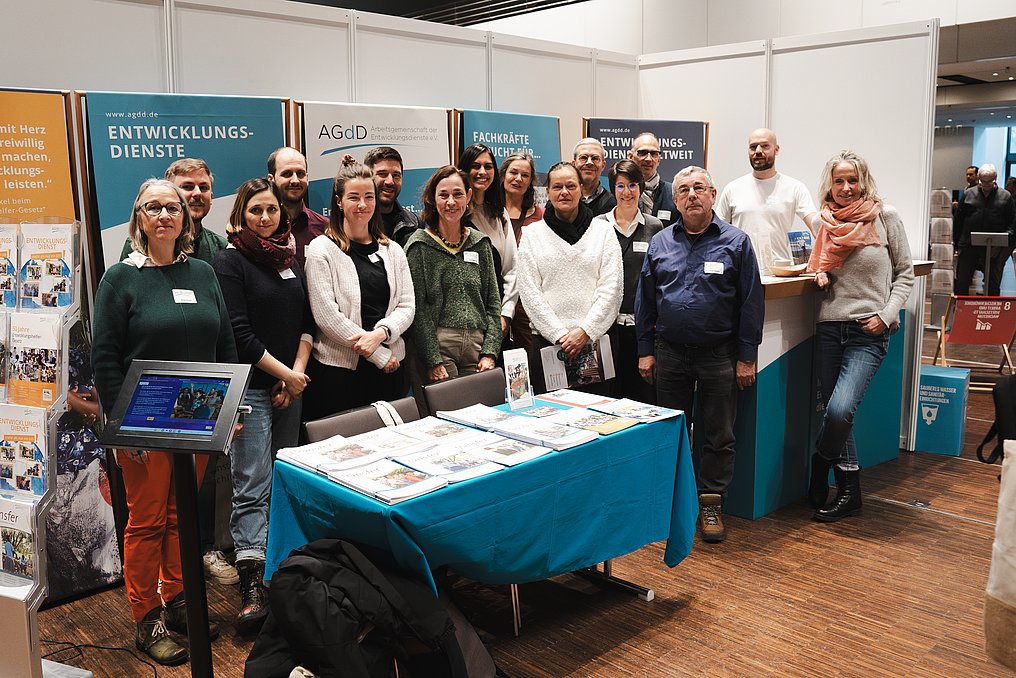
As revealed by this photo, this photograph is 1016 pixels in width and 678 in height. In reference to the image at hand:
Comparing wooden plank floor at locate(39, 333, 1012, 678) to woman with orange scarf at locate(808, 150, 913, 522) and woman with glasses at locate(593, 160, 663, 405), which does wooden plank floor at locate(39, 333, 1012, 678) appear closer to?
woman with orange scarf at locate(808, 150, 913, 522)

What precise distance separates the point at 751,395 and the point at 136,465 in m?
2.75

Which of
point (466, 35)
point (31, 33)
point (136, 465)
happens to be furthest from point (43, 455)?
point (466, 35)

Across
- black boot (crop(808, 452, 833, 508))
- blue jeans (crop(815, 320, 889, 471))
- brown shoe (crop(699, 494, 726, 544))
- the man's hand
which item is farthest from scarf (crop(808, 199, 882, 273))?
brown shoe (crop(699, 494, 726, 544))

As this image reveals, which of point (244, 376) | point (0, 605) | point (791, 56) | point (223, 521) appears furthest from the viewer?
point (791, 56)

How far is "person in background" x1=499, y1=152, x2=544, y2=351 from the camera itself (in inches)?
171

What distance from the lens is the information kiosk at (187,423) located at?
2240 mm

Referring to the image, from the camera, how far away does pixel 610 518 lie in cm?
301

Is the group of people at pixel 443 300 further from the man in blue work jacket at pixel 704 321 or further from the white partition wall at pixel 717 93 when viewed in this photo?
the white partition wall at pixel 717 93

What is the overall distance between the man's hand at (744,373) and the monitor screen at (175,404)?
246 cm

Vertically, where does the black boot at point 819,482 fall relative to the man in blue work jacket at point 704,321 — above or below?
below

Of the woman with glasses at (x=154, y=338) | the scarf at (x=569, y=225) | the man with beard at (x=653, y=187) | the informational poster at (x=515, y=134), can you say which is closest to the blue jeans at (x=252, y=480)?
the woman with glasses at (x=154, y=338)

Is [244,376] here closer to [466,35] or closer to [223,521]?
[223,521]

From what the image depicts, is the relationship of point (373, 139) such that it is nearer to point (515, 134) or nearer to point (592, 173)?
point (515, 134)

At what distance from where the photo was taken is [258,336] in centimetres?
342
